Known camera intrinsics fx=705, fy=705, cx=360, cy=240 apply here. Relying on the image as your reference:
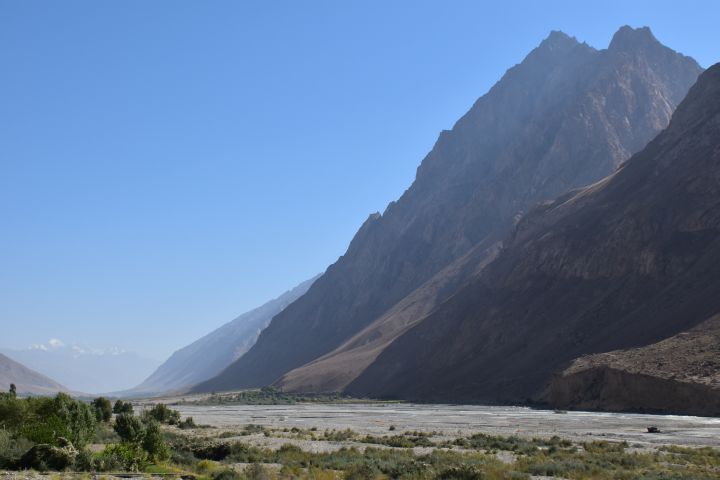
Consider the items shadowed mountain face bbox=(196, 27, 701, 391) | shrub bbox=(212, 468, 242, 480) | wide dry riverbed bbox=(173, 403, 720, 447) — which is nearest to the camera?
shrub bbox=(212, 468, 242, 480)

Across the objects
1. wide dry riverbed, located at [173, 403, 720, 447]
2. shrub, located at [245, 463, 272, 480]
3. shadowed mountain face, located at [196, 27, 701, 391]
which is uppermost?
shadowed mountain face, located at [196, 27, 701, 391]

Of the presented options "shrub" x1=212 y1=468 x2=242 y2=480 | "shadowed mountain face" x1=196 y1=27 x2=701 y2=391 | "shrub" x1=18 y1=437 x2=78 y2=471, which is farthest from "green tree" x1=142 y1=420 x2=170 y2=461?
"shadowed mountain face" x1=196 y1=27 x2=701 y2=391

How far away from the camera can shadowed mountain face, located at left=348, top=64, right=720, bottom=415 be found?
6844 centimetres

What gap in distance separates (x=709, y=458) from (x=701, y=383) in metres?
32.2

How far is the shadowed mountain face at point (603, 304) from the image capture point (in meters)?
68.4

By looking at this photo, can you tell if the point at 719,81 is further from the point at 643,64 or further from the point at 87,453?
the point at 87,453

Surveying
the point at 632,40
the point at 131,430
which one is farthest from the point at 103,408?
the point at 632,40

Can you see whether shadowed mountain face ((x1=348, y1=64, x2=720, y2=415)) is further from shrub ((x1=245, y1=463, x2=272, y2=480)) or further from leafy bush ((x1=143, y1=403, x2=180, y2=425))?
shrub ((x1=245, y1=463, x2=272, y2=480))

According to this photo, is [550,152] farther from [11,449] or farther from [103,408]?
[11,449]

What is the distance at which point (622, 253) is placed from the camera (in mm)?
95000

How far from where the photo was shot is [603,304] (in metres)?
90.8

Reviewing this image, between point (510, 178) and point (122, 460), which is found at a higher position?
point (510, 178)

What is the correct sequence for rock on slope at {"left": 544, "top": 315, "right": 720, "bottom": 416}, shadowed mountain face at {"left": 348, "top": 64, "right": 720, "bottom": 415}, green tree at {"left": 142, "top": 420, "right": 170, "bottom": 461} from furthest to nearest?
shadowed mountain face at {"left": 348, "top": 64, "right": 720, "bottom": 415}
rock on slope at {"left": 544, "top": 315, "right": 720, "bottom": 416}
green tree at {"left": 142, "top": 420, "right": 170, "bottom": 461}

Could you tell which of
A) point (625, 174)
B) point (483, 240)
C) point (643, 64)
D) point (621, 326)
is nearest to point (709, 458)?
point (621, 326)
